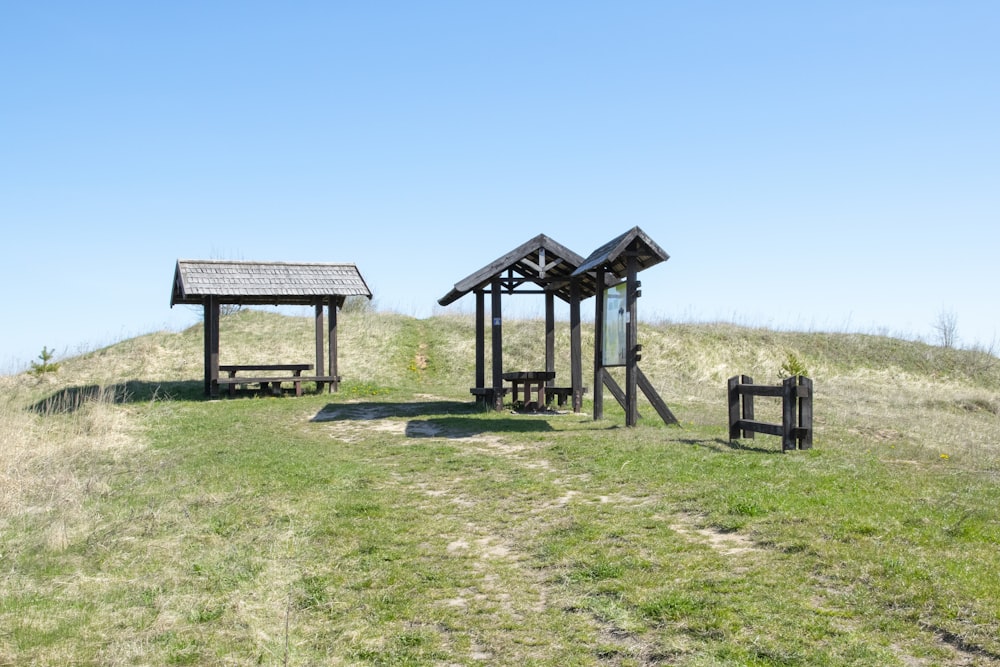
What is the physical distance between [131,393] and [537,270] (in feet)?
42.3

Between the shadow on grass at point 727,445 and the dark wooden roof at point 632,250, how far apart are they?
3.50m

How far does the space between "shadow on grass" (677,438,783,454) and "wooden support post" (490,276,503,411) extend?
6.34 metres

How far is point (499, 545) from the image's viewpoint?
23.8 ft

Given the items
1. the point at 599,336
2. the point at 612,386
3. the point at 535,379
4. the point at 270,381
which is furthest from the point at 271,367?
the point at 612,386

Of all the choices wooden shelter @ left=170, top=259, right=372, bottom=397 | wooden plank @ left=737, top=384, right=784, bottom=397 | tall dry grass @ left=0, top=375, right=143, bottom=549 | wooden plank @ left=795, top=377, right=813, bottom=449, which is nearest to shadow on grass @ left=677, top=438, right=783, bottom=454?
wooden plank @ left=795, top=377, right=813, bottom=449

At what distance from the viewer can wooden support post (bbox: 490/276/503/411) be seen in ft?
59.0

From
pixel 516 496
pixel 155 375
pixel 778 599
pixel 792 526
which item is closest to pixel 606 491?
pixel 516 496

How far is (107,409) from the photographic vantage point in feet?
59.9

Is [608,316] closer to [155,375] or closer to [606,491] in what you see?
[606,491]

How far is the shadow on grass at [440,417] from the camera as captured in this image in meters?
15.0

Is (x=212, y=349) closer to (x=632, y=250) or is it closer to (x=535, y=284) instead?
(x=535, y=284)

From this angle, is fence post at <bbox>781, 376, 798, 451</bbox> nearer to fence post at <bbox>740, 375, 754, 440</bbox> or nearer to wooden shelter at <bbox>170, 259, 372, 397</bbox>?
fence post at <bbox>740, 375, 754, 440</bbox>

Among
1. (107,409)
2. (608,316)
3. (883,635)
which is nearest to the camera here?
(883,635)

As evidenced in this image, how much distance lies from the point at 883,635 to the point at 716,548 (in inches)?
72.6
